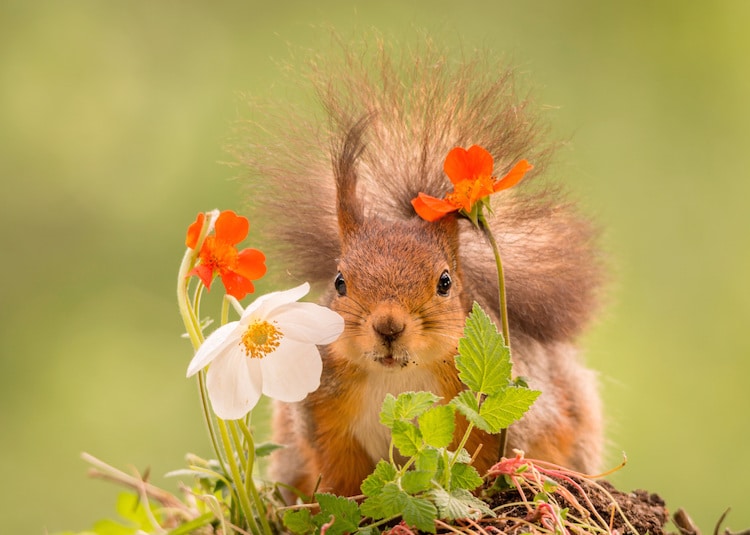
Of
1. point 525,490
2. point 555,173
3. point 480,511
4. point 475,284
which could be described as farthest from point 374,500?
point 555,173

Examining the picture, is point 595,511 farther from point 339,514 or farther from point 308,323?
point 308,323

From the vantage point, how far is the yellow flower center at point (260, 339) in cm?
134

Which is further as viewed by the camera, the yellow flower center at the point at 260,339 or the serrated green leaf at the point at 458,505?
the yellow flower center at the point at 260,339

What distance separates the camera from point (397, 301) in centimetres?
148

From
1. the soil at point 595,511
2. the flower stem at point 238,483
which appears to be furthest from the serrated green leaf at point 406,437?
the flower stem at point 238,483

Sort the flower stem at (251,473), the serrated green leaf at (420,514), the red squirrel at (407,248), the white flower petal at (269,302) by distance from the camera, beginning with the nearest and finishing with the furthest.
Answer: the serrated green leaf at (420,514) < the white flower petal at (269,302) < the flower stem at (251,473) < the red squirrel at (407,248)

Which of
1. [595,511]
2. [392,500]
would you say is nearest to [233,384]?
[392,500]

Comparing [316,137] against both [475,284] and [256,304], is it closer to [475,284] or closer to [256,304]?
[475,284]

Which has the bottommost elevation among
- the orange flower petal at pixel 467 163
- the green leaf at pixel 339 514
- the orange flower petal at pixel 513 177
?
the green leaf at pixel 339 514

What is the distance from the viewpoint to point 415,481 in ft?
4.07

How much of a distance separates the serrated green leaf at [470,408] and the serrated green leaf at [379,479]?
114mm

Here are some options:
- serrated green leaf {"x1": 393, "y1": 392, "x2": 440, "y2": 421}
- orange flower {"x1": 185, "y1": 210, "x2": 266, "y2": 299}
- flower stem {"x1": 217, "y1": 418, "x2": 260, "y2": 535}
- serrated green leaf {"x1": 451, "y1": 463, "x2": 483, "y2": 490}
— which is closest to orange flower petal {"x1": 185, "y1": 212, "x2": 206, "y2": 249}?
orange flower {"x1": 185, "y1": 210, "x2": 266, "y2": 299}

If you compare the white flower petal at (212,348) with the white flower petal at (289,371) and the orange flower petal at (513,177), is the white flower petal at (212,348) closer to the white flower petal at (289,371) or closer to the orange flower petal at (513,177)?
the white flower petal at (289,371)

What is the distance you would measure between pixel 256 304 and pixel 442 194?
0.43m
